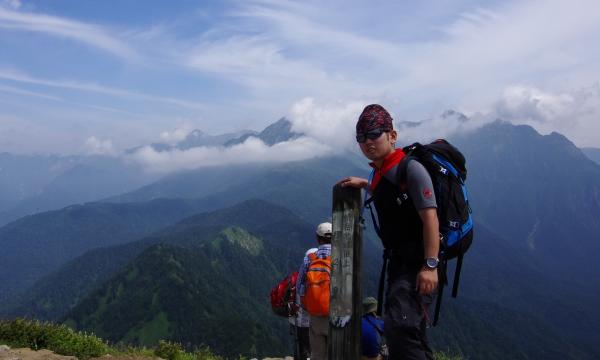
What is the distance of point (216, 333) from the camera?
141m

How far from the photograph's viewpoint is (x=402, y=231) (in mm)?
4918

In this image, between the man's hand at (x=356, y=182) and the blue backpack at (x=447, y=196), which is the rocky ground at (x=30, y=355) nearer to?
the man's hand at (x=356, y=182)

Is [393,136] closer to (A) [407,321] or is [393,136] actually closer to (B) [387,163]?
(B) [387,163]

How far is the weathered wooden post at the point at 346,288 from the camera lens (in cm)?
493

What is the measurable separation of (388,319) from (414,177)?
4.96ft

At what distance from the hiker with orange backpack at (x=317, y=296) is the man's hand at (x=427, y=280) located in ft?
8.15

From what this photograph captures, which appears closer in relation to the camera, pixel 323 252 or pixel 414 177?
pixel 414 177

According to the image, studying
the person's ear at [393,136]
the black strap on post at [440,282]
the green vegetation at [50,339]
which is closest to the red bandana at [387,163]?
the person's ear at [393,136]

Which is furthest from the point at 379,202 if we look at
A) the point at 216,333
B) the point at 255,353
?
the point at 216,333

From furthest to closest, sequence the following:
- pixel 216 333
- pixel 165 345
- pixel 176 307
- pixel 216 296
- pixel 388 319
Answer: pixel 216 296 → pixel 176 307 → pixel 216 333 → pixel 165 345 → pixel 388 319

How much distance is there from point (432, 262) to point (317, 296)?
291 cm

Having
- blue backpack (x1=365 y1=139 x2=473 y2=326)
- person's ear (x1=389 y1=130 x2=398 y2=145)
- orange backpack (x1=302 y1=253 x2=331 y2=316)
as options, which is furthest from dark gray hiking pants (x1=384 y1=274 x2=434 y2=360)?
orange backpack (x1=302 y1=253 x2=331 y2=316)

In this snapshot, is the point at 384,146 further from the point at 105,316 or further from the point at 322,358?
the point at 105,316

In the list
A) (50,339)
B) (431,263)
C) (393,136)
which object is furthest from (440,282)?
(50,339)
